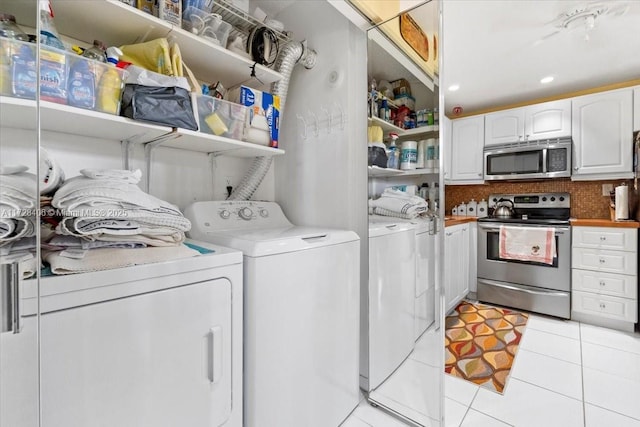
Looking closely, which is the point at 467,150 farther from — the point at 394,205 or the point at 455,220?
the point at 394,205

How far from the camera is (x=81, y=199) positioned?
888 millimetres

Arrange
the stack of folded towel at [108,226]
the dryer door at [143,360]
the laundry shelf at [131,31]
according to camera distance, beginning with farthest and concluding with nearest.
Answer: the laundry shelf at [131,31]
the stack of folded towel at [108,226]
the dryer door at [143,360]

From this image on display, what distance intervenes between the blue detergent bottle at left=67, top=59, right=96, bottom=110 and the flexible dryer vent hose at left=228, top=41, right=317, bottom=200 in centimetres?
84

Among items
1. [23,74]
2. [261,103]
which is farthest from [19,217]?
[261,103]

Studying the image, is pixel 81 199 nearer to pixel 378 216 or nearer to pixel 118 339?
pixel 118 339

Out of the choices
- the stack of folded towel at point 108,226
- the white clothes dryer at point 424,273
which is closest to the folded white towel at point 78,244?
the stack of folded towel at point 108,226

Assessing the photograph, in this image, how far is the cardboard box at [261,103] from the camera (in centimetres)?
146

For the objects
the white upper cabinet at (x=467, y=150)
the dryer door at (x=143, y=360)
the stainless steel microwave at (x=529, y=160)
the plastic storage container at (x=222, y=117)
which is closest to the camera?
the dryer door at (x=143, y=360)

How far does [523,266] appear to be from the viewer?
3.05 metres

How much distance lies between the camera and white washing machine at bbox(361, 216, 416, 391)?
5.55ft

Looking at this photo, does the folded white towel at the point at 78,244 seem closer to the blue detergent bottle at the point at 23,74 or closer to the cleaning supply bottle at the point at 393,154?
the blue detergent bottle at the point at 23,74

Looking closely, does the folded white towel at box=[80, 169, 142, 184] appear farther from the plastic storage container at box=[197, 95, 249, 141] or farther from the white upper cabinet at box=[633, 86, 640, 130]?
the white upper cabinet at box=[633, 86, 640, 130]

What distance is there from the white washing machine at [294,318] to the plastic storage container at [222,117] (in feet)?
1.25

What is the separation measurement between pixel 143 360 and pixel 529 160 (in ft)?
12.7
